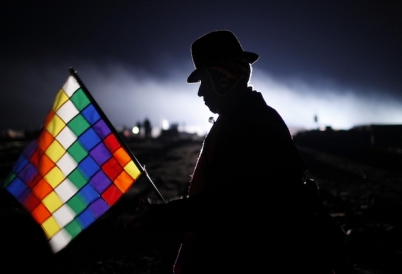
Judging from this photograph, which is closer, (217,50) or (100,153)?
(217,50)

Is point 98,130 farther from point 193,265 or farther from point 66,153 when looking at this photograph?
point 193,265

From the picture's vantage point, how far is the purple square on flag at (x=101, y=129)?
2807 mm

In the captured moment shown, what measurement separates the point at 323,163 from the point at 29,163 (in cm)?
1566

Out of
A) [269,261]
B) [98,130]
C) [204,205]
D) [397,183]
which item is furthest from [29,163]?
[397,183]

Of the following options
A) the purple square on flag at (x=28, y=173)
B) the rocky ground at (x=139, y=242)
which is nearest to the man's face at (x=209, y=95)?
the rocky ground at (x=139, y=242)

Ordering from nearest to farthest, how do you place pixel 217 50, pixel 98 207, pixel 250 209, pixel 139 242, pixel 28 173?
pixel 250 209
pixel 217 50
pixel 98 207
pixel 28 173
pixel 139 242

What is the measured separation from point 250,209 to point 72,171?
6.83 feet

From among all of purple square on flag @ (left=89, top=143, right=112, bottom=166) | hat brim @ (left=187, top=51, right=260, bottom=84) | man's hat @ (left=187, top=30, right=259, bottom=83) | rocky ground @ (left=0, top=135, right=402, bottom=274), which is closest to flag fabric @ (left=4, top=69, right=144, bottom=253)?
purple square on flag @ (left=89, top=143, right=112, bottom=166)

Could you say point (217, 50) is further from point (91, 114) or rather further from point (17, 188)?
point (17, 188)

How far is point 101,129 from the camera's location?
2832 mm

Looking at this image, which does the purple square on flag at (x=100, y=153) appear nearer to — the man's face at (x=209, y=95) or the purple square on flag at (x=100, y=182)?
the purple square on flag at (x=100, y=182)

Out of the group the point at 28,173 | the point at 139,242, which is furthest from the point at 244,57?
the point at 139,242

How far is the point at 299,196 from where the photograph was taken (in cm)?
159

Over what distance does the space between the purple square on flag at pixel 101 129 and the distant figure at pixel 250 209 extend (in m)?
1.43
